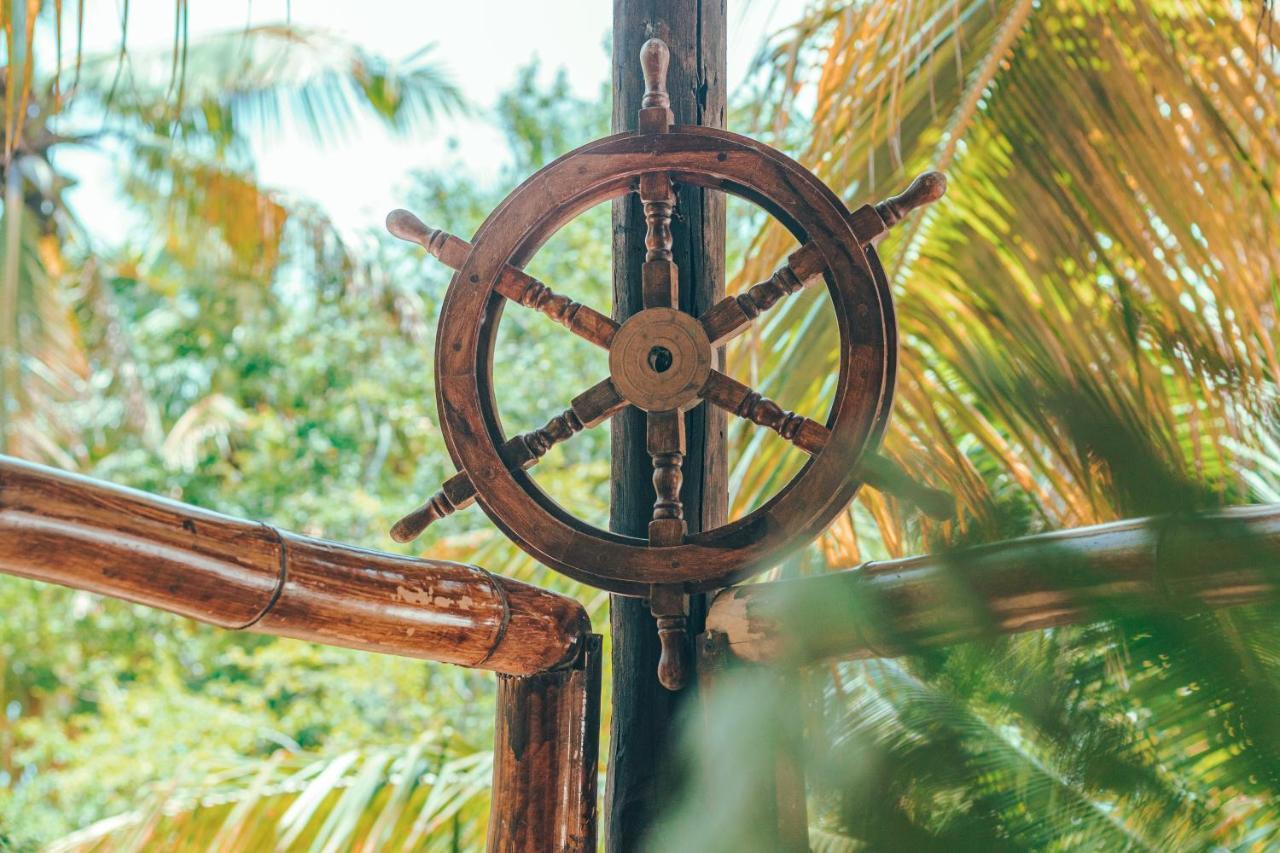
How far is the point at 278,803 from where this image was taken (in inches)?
92.2

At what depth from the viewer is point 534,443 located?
1.32 m

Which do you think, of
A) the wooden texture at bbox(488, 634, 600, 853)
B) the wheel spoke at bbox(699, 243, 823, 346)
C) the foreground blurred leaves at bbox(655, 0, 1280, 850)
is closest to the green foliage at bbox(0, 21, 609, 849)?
the foreground blurred leaves at bbox(655, 0, 1280, 850)

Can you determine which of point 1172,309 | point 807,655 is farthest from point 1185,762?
point 1172,309

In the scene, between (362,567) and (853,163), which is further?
(853,163)

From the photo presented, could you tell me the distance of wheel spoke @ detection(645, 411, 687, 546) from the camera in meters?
1.29


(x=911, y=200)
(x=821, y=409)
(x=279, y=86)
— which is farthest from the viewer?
(x=279, y=86)

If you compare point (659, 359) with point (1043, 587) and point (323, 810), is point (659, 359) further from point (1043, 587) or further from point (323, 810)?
point (323, 810)

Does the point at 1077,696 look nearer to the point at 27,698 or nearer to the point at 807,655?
the point at 807,655

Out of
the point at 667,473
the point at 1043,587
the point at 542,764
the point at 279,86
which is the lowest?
the point at 1043,587

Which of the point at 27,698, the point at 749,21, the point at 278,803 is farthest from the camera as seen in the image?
the point at 27,698

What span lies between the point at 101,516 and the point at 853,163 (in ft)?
4.74

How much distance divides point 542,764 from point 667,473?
0.34 metres

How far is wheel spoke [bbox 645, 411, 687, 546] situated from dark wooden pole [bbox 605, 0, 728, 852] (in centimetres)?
13

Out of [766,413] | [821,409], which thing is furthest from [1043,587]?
[821,409]
